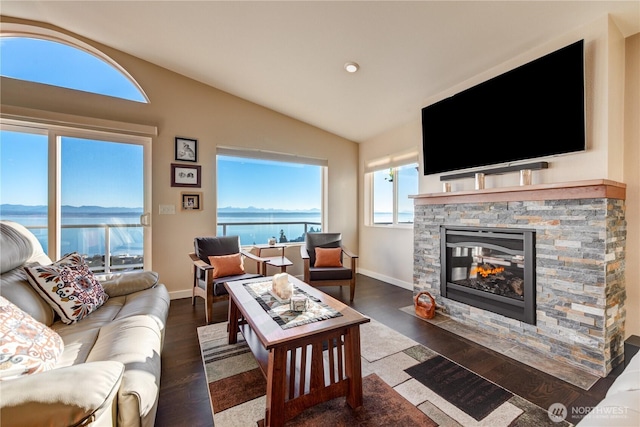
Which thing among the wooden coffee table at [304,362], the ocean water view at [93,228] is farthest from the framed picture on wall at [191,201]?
the wooden coffee table at [304,362]

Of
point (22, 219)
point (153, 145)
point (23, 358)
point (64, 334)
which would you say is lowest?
point (64, 334)

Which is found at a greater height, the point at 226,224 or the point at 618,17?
the point at 618,17

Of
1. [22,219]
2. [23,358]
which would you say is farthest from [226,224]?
Answer: [23,358]

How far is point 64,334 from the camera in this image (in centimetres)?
165

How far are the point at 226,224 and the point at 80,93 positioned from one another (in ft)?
7.62

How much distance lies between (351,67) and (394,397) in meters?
3.00

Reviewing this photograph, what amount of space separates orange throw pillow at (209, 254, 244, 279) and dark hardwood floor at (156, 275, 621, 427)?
0.45 m

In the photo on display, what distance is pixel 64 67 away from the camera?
3049 millimetres

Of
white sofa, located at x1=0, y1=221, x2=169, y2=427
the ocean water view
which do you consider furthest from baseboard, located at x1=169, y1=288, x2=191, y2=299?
white sofa, located at x1=0, y1=221, x2=169, y2=427

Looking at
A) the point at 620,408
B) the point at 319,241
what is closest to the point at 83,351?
the point at 620,408

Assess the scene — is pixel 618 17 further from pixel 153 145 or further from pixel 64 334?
pixel 153 145

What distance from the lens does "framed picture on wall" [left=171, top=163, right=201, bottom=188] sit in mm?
3594

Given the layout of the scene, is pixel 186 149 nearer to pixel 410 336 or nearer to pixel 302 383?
pixel 302 383

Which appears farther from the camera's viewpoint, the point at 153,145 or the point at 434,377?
the point at 153,145
